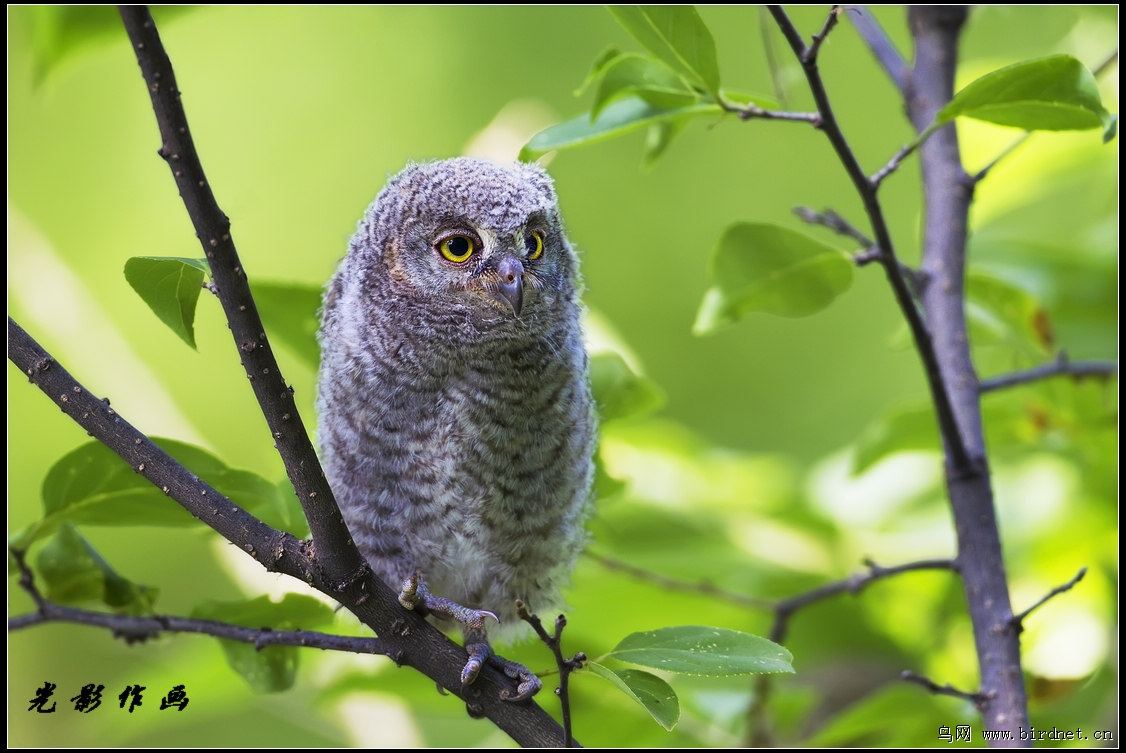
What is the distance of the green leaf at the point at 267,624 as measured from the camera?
4.00 feet

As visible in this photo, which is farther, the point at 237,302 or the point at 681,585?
the point at 681,585

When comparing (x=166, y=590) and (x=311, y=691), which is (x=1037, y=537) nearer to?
(x=311, y=691)

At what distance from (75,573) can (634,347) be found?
3.29 metres

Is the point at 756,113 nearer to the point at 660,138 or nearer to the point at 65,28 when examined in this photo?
the point at 660,138

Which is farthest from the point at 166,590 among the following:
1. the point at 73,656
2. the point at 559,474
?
the point at 559,474

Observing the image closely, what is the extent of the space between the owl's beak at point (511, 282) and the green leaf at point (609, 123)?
0.63 feet

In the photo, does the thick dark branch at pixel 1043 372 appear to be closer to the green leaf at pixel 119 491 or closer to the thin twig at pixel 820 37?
the thin twig at pixel 820 37

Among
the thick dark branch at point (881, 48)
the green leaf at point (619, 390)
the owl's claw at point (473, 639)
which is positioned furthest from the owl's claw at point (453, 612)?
the thick dark branch at point (881, 48)

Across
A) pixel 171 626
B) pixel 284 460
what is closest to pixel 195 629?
pixel 171 626

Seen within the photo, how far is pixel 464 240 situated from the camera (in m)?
1.55

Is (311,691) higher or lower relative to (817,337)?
lower

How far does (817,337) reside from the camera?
15.7 feet

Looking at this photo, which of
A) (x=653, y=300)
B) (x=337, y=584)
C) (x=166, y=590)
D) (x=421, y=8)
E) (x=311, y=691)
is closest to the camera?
(x=337, y=584)

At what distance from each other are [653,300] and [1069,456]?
9.52ft
